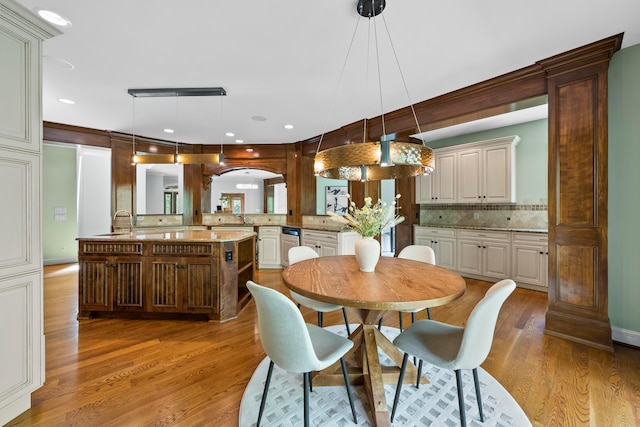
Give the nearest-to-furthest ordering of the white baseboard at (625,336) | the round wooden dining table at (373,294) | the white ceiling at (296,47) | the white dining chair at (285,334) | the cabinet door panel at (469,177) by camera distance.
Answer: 1. the white dining chair at (285,334)
2. the round wooden dining table at (373,294)
3. the white ceiling at (296,47)
4. the white baseboard at (625,336)
5. the cabinet door panel at (469,177)

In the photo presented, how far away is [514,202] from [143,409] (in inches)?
198

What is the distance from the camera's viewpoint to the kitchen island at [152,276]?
2.78m

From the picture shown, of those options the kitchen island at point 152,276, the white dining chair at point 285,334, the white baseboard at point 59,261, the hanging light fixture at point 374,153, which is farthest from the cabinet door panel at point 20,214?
the white baseboard at point 59,261

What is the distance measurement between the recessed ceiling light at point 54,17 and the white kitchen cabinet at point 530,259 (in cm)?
518

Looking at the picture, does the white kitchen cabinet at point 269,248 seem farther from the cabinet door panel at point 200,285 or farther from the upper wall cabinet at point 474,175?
the upper wall cabinet at point 474,175

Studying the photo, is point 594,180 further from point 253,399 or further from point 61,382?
point 61,382

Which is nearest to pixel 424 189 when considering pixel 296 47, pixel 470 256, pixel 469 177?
pixel 469 177

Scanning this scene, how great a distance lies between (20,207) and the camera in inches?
58.7

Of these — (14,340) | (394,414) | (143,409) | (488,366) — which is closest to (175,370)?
(143,409)

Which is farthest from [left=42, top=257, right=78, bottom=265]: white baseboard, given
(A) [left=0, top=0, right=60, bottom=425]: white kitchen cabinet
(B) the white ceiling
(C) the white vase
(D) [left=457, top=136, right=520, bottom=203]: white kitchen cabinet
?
(D) [left=457, top=136, right=520, bottom=203]: white kitchen cabinet

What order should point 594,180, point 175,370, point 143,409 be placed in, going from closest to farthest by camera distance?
1. point 143,409
2. point 175,370
3. point 594,180

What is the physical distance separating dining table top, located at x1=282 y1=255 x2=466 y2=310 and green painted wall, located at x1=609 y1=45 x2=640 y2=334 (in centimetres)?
172

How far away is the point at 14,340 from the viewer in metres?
1.47

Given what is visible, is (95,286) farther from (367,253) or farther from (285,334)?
(367,253)
